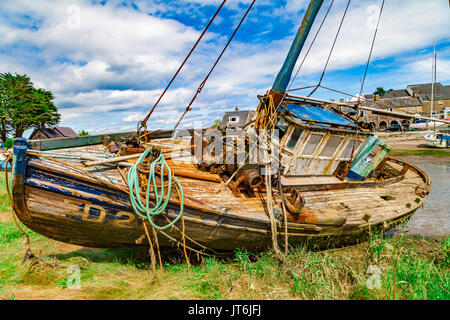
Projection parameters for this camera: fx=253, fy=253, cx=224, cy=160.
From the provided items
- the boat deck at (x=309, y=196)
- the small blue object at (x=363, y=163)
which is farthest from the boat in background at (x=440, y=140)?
the small blue object at (x=363, y=163)

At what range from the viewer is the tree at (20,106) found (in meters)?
31.9

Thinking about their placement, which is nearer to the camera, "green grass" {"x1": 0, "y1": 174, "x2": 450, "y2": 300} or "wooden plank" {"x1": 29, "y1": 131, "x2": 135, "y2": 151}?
"green grass" {"x1": 0, "y1": 174, "x2": 450, "y2": 300}

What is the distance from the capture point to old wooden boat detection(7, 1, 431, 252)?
152 inches

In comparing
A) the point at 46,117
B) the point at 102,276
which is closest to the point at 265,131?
the point at 102,276

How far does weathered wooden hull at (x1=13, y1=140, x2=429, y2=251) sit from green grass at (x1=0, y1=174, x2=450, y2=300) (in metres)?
0.50

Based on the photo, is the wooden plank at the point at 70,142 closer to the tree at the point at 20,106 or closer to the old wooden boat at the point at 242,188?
the old wooden boat at the point at 242,188

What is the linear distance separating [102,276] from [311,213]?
13.6 ft

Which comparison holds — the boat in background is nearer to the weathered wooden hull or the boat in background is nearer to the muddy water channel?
the muddy water channel

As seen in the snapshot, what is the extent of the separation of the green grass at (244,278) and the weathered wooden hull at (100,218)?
0.50 meters

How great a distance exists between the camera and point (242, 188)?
18.4 ft

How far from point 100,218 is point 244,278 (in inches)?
99.2

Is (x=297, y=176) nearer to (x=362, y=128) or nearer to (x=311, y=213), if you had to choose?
(x=311, y=213)

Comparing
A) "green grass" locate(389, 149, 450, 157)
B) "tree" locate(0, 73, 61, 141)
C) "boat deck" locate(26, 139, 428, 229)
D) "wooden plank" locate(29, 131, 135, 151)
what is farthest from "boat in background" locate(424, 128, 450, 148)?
"tree" locate(0, 73, 61, 141)
